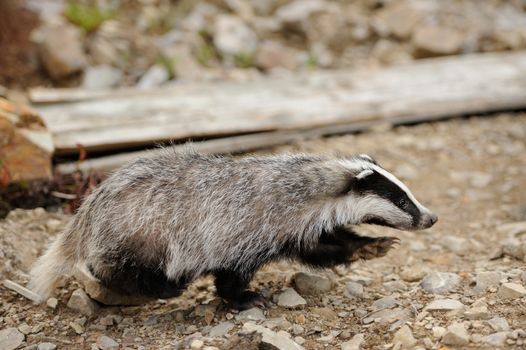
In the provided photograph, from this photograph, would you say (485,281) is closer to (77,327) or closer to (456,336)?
(456,336)

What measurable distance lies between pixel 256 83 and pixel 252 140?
113 centimetres

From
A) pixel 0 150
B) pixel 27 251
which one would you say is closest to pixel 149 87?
pixel 0 150

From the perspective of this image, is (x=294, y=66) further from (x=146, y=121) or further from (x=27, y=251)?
(x=27, y=251)

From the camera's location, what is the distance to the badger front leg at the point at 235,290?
463cm

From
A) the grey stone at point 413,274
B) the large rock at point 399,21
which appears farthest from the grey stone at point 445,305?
the large rock at point 399,21

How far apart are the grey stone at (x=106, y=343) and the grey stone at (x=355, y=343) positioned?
4.78 ft

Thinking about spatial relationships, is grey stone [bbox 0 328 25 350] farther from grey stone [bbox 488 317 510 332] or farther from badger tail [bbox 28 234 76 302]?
grey stone [bbox 488 317 510 332]

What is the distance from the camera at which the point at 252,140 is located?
7.33 m

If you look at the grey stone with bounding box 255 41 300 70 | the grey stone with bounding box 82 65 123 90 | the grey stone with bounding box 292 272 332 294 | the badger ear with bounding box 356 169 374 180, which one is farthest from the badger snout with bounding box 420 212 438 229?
the grey stone with bounding box 82 65 123 90

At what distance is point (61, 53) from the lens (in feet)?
28.5

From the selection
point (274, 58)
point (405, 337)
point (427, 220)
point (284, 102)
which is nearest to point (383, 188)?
point (427, 220)

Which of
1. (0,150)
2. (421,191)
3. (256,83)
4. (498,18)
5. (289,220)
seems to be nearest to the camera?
(289,220)

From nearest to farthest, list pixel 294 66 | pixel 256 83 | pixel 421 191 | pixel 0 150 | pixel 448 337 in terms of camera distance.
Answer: pixel 448 337 < pixel 0 150 < pixel 421 191 < pixel 256 83 < pixel 294 66

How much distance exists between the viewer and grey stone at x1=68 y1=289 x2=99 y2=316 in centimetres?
478
